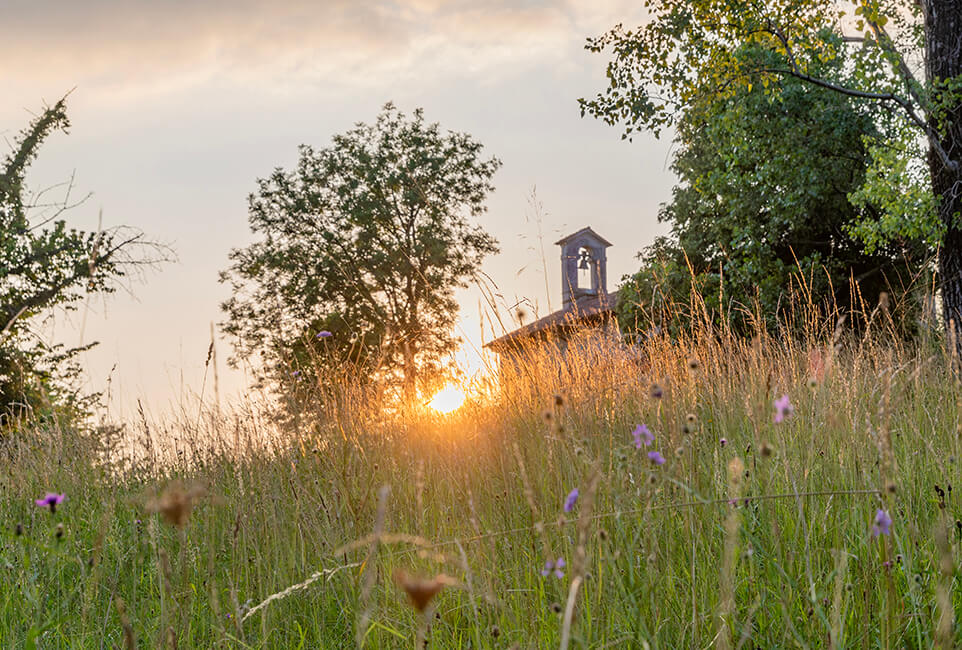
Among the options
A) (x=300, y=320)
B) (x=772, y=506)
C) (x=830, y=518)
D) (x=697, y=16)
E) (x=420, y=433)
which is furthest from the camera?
(x=300, y=320)

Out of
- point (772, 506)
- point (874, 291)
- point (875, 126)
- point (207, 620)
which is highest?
point (875, 126)

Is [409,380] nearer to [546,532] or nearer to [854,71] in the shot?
[546,532]

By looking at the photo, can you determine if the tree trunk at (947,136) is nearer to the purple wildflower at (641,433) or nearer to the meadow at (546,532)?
the meadow at (546,532)

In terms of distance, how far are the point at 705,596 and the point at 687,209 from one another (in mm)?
18965

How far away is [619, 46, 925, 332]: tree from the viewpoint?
14.3 m

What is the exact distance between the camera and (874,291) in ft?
57.7

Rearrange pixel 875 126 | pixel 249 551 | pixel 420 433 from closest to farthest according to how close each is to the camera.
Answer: pixel 249 551 < pixel 420 433 < pixel 875 126

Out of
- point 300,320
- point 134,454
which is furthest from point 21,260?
point 134,454

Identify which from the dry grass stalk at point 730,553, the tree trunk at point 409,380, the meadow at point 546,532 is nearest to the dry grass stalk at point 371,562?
the meadow at point 546,532

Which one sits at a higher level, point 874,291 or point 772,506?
point 874,291

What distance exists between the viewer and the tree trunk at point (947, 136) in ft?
30.6

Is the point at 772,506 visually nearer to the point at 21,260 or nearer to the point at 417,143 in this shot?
the point at 21,260

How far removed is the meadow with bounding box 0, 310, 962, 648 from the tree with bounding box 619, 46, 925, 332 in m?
9.91

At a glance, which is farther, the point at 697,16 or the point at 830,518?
the point at 697,16
